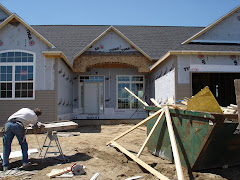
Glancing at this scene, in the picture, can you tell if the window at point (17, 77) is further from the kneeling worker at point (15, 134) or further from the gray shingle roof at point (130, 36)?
the kneeling worker at point (15, 134)

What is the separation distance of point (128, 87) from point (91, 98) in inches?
104

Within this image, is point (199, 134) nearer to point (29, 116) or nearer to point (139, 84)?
point (29, 116)

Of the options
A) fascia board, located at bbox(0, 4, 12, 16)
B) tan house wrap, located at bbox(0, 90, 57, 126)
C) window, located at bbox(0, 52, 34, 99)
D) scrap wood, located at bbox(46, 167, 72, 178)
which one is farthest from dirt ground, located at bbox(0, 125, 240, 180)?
fascia board, located at bbox(0, 4, 12, 16)

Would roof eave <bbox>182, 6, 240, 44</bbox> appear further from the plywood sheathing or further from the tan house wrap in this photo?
the tan house wrap

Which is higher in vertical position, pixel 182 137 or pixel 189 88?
pixel 189 88

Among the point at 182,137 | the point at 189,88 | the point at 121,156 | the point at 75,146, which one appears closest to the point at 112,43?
the point at 189,88

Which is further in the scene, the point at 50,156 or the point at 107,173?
the point at 50,156

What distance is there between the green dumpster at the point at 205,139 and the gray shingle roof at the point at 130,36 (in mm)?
9356

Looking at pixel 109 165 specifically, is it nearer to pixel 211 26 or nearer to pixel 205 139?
pixel 205 139

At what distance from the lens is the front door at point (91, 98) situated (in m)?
15.1

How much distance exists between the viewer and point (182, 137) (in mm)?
4688

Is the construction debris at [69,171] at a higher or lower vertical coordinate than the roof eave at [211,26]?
lower

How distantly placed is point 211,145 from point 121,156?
2429 mm

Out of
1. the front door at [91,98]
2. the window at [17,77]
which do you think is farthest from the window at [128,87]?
the window at [17,77]
